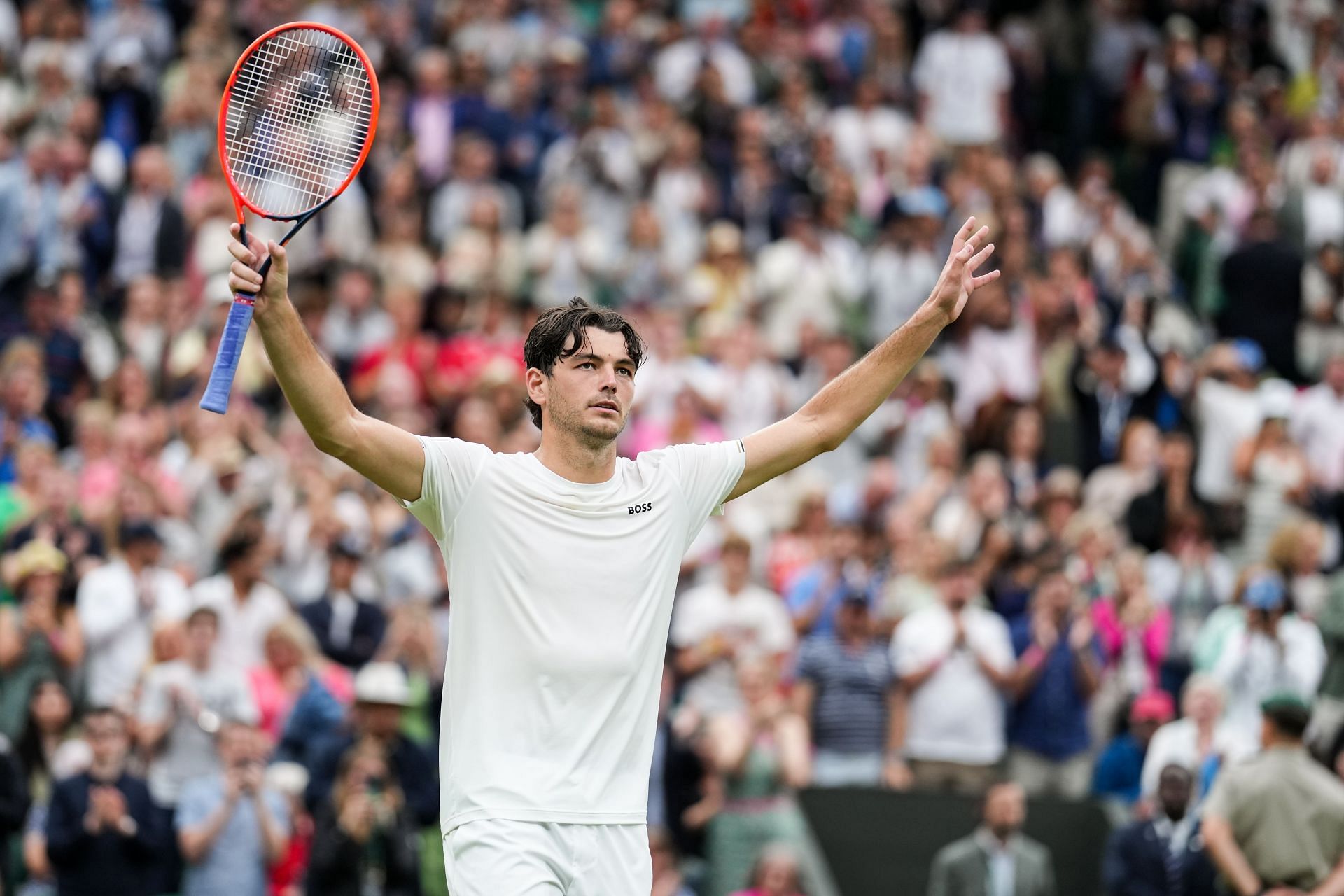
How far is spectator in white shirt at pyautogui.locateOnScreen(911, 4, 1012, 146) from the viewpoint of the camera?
22.1 meters

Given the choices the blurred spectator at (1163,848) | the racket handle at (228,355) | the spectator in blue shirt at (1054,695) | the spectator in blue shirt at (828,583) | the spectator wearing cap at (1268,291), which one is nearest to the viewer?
the racket handle at (228,355)

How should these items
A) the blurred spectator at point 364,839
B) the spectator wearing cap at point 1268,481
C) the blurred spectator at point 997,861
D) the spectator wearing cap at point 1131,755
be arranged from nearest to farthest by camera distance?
1. the blurred spectator at point 364,839
2. the blurred spectator at point 997,861
3. the spectator wearing cap at point 1131,755
4. the spectator wearing cap at point 1268,481

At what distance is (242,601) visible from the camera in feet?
45.2

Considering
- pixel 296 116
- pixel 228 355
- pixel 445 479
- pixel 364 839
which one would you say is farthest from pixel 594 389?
pixel 364 839

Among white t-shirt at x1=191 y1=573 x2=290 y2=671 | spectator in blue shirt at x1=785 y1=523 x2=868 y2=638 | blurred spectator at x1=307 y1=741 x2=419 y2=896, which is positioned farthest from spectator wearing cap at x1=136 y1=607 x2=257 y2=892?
spectator in blue shirt at x1=785 y1=523 x2=868 y2=638

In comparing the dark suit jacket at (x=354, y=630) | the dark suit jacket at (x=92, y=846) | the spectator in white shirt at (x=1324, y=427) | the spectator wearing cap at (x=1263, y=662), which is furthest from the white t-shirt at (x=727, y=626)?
the spectator in white shirt at (x=1324, y=427)

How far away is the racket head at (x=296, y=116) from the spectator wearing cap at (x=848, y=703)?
667 centimetres

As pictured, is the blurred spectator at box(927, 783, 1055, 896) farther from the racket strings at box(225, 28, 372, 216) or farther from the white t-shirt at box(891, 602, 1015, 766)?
the racket strings at box(225, 28, 372, 216)

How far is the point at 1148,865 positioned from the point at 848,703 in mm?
2236

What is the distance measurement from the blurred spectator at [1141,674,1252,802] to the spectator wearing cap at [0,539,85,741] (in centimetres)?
665

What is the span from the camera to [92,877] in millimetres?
12031

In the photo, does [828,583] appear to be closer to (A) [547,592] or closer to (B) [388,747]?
(B) [388,747]

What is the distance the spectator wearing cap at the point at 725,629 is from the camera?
45.5 ft

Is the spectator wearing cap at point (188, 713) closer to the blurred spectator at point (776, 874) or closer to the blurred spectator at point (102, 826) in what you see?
the blurred spectator at point (102, 826)
